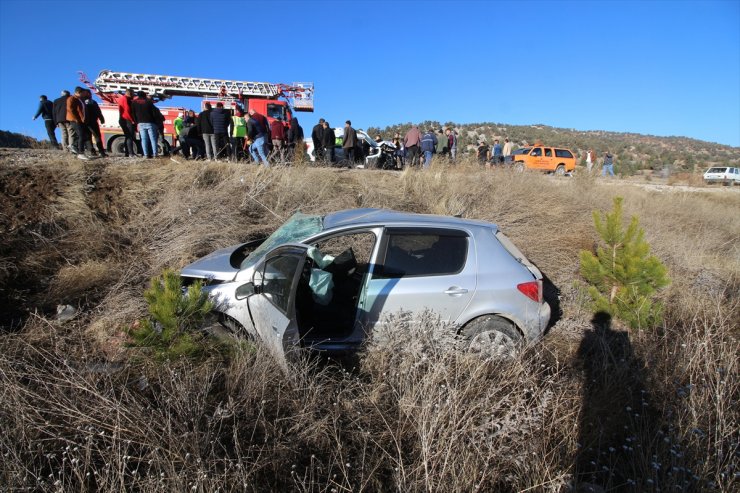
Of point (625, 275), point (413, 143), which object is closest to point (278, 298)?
point (625, 275)

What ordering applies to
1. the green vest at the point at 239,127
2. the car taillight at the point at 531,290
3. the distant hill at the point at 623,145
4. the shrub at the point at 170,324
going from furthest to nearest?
the distant hill at the point at 623,145 < the green vest at the point at 239,127 < the car taillight at the point at 531,290 < the shrub at the point at 170,324

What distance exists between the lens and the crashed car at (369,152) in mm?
13891

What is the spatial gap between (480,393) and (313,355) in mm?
1512

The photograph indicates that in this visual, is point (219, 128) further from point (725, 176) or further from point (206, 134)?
point (725, 176)

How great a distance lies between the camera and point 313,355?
11.3 ft

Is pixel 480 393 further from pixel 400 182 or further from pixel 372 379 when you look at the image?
pixel 400 182

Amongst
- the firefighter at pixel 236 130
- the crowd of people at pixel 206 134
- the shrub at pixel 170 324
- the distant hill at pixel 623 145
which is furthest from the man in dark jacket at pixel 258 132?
the distant hill at pixel 623 145

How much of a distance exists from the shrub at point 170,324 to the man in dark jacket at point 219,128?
25.2 feet

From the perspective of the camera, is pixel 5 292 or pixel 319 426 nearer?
pixel 319 426

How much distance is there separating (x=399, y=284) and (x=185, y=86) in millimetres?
15776

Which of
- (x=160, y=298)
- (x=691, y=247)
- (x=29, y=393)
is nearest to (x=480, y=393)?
(x=160, y=298)

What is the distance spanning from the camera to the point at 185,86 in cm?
1534

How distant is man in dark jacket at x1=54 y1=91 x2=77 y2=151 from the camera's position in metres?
7.92

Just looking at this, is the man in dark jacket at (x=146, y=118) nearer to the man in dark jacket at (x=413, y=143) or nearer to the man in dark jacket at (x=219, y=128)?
the man in dark jacket at (x=219, y=128)
